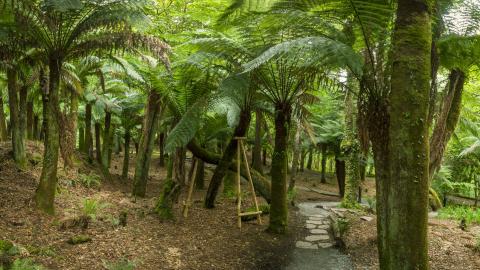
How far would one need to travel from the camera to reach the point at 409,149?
9.23ft

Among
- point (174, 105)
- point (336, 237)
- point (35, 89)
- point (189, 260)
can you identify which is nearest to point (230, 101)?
point (174, 105)

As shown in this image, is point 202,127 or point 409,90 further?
point 202,127

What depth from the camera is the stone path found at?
5104 millimetres

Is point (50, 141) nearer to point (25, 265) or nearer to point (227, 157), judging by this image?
point (25, 265)

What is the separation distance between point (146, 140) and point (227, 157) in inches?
84.4

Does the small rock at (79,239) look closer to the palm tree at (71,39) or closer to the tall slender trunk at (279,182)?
the palm tree at (71,39)

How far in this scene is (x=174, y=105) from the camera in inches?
285

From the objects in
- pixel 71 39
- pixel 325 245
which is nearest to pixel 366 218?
pixel 325 245

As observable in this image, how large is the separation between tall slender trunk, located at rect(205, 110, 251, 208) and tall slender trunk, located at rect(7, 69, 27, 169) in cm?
407

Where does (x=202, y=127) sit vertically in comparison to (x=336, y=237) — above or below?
above

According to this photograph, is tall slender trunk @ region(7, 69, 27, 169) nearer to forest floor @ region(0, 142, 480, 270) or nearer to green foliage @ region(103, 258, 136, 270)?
forest floor @ region(0, 142, 480, 270)

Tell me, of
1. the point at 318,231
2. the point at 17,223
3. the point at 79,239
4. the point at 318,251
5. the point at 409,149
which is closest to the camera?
the point at 409,149

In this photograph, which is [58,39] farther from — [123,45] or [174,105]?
[174,105]

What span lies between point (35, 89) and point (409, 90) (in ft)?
37.4
